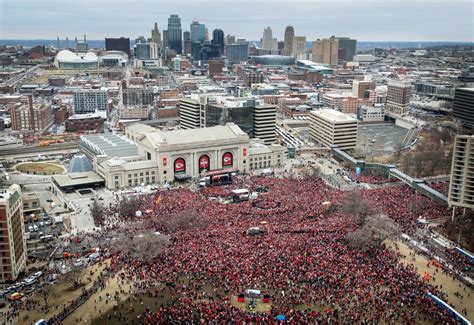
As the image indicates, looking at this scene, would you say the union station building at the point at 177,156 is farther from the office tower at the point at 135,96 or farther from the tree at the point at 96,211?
the office tower at the point at 135,96

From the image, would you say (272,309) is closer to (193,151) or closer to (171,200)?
(171,200)

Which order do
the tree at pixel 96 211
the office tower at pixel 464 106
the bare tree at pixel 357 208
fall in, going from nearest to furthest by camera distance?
the bare tree at pixel 357 208, the tree at pixel 96 211, the office tower at pixel 464 106

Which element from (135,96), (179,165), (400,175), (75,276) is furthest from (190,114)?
(75,276)

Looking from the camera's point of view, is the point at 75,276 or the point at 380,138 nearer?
the point at 75,276

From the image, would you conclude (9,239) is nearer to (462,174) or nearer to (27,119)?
(462,174)

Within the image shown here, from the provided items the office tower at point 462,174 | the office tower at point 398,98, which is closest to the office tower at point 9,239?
the office tower at point 462,174

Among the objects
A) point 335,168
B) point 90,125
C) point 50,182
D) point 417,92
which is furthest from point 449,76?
point 50,182

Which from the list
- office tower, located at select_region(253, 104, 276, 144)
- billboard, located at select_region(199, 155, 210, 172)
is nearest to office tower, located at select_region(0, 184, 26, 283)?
billboard, located at select_region(199, 155, 210, 172)
